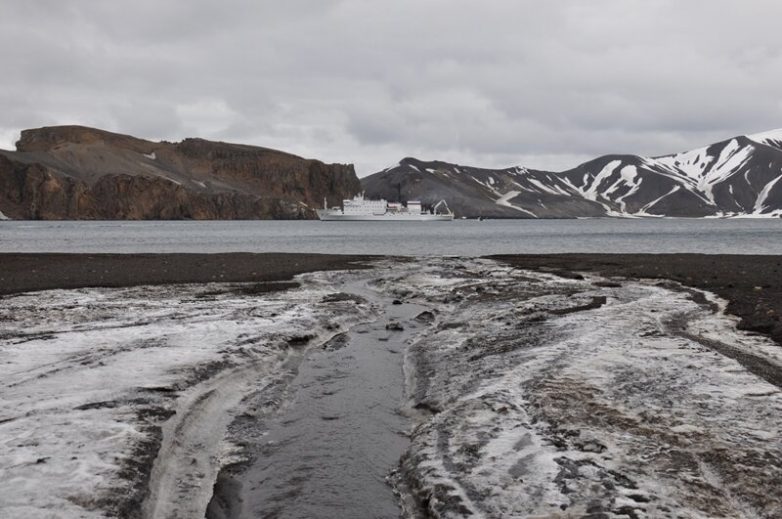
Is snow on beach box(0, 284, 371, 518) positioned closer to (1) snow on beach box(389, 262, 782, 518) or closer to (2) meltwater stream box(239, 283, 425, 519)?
(2) meltwater stream box(239, 283, 425, 519)

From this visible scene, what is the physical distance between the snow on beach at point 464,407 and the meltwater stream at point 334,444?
41 cm

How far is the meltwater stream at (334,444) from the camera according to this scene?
6.97 m

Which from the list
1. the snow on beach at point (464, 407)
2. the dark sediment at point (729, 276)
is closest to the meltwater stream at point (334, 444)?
the snow on beach at point (464, 407)

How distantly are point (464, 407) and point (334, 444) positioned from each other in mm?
2238

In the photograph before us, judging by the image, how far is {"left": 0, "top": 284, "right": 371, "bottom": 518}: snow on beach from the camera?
21.7 ft

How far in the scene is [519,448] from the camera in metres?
7.69

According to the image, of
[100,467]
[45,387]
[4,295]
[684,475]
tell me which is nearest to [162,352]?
[45,387]

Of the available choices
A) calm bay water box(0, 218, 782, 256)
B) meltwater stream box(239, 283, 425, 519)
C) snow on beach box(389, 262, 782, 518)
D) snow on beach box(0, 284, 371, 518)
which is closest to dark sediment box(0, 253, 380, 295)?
snow on beach box(0, 284, 371, 518)

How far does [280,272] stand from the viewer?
3266 centimetres

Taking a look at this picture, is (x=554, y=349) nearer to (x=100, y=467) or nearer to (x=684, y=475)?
(x=684, y=475)

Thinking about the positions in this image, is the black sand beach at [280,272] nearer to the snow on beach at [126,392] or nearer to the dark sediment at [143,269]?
the dark sediment at [143,269]

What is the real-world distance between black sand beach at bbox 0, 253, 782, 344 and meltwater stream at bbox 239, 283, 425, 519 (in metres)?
9.80

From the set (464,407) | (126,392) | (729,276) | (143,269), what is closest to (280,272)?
(143,269)

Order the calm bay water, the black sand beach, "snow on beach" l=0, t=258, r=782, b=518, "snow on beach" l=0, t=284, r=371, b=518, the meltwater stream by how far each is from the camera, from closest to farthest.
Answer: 1. "snow on beach" l=0, t=258, r=782, b=518
2. "snow on beach" l=0, t=284, r=371, b=518
3. the meltwater stream
4. the black sand beach
5. the calm bay water
